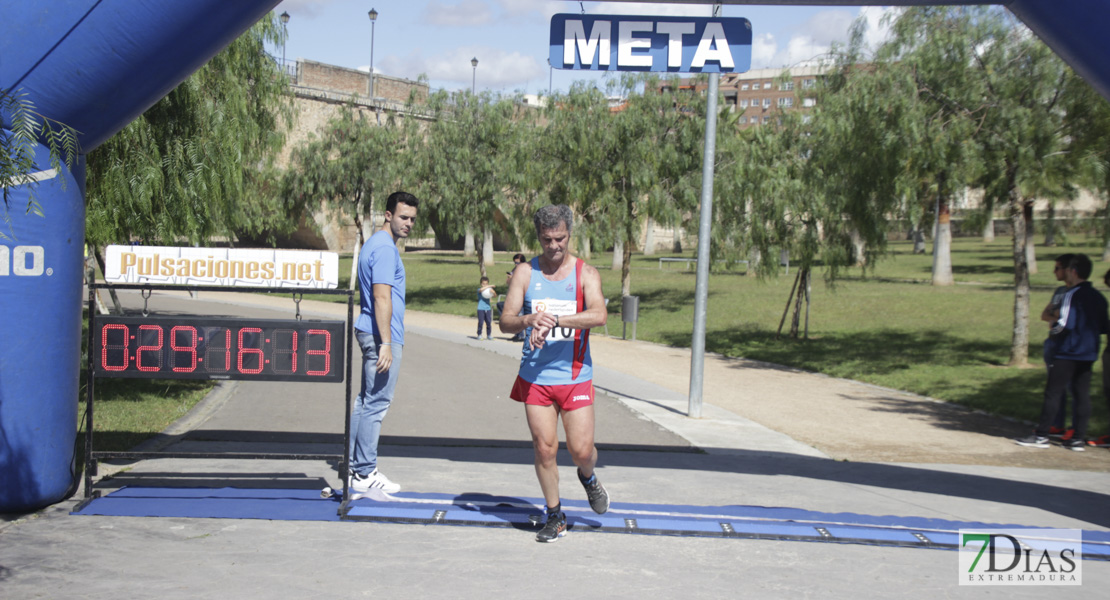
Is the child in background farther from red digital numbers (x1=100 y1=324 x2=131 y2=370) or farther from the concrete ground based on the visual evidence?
red digital numbers (x1=100 y1=324 x2=131 y2=370)

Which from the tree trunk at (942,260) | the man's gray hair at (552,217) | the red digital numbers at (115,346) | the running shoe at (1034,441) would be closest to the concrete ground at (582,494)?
the running shoe at (1034,441)

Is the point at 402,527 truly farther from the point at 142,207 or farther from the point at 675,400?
the point at 675,400

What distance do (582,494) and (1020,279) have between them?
11.7 meters

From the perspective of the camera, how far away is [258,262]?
5.67 metres

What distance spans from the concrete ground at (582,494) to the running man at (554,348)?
24.2 inches

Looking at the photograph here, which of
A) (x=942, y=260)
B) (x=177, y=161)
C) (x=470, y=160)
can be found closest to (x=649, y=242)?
(x=942, y=260)

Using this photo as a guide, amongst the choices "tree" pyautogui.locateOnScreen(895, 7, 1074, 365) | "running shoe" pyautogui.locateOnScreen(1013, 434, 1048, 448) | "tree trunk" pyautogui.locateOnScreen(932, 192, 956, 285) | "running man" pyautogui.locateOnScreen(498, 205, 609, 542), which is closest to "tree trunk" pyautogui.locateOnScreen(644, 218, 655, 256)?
"tree trunk" pyautogui.locateOnScreen(932, 192, 956, 285)

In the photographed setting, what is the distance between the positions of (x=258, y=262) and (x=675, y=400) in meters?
7.90

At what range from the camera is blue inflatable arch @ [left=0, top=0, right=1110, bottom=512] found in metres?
5.09

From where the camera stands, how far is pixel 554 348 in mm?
5191

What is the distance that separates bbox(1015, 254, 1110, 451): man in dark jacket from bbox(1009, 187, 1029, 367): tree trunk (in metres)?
6.00

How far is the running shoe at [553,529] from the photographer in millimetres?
5305

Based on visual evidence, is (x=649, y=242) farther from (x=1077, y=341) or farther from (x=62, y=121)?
(x=62, y=121)

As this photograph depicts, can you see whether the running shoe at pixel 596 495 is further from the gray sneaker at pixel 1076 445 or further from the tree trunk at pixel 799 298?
the tree trunk at pixel 799 298
